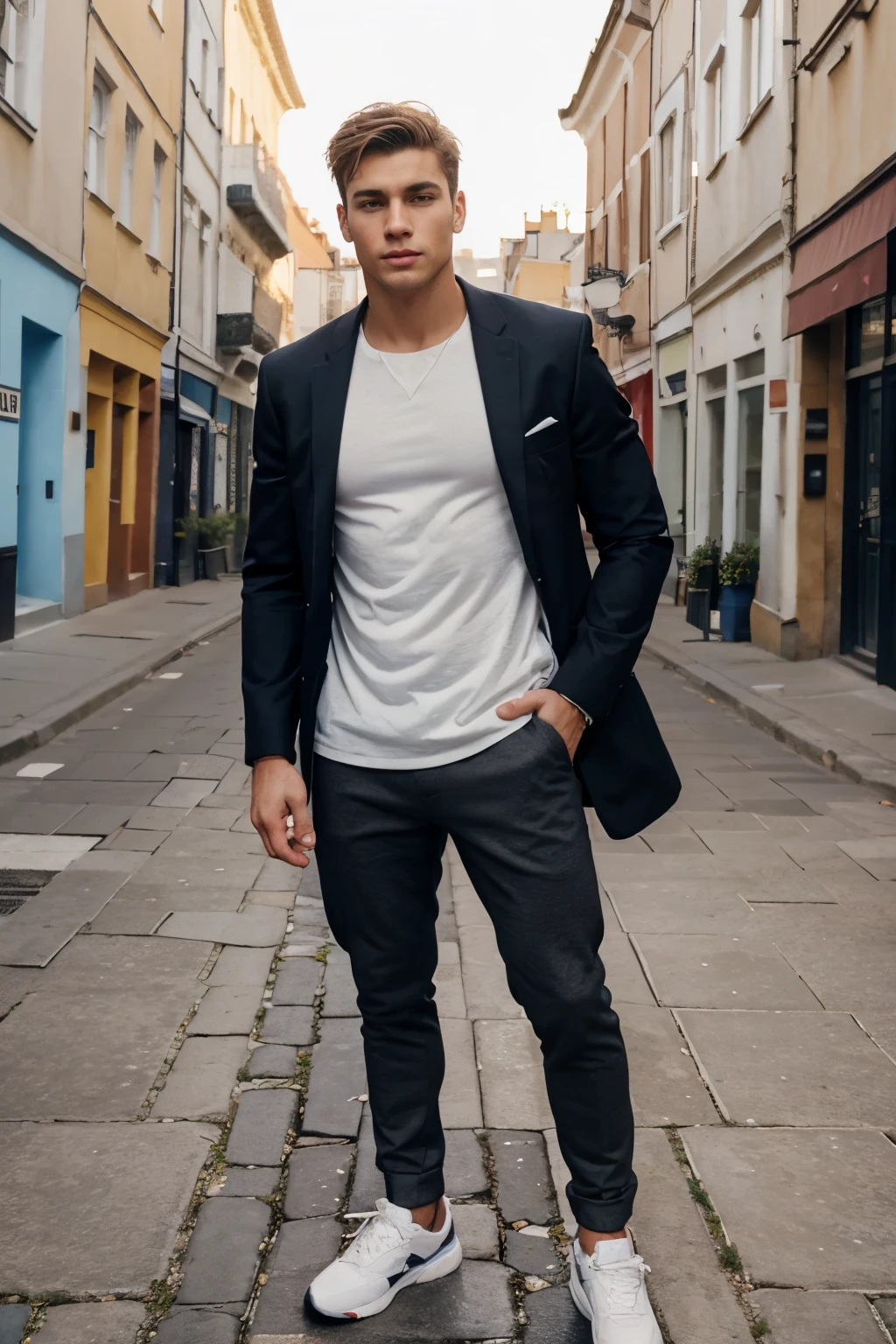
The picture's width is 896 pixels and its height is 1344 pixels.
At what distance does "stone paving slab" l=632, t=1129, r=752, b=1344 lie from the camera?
2.53 meters

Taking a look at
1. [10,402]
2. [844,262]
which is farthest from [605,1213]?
[10,402]

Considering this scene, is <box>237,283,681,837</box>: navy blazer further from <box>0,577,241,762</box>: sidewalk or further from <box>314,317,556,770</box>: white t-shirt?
<box>0,577,241,762</box>: sidewalk

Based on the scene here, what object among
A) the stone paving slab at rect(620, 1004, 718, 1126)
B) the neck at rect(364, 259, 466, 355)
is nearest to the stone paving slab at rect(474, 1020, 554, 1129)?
the stone paving slab at rect(620, 1004, 718, 1126)

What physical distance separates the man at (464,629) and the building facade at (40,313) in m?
11.5

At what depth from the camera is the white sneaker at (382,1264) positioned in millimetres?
2570

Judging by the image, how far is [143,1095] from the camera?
3.55 meters

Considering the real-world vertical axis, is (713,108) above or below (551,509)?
above

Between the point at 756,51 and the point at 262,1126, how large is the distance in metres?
14.7

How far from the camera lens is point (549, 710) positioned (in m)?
2.38

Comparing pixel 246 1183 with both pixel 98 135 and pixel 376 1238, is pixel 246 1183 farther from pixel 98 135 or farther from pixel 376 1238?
pixel 98 135

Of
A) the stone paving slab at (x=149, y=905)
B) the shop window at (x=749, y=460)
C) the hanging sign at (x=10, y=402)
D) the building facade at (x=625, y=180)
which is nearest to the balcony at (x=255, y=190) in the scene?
the building facade at (x=625, y=180)

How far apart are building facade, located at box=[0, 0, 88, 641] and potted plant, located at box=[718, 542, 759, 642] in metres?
6.77

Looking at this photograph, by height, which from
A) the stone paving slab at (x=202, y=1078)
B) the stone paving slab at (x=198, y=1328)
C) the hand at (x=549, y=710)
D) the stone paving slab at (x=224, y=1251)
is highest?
the hand at (x=549, y=710)

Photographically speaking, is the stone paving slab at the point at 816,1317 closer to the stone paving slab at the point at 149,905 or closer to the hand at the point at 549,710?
the hand at the point at 549,710
